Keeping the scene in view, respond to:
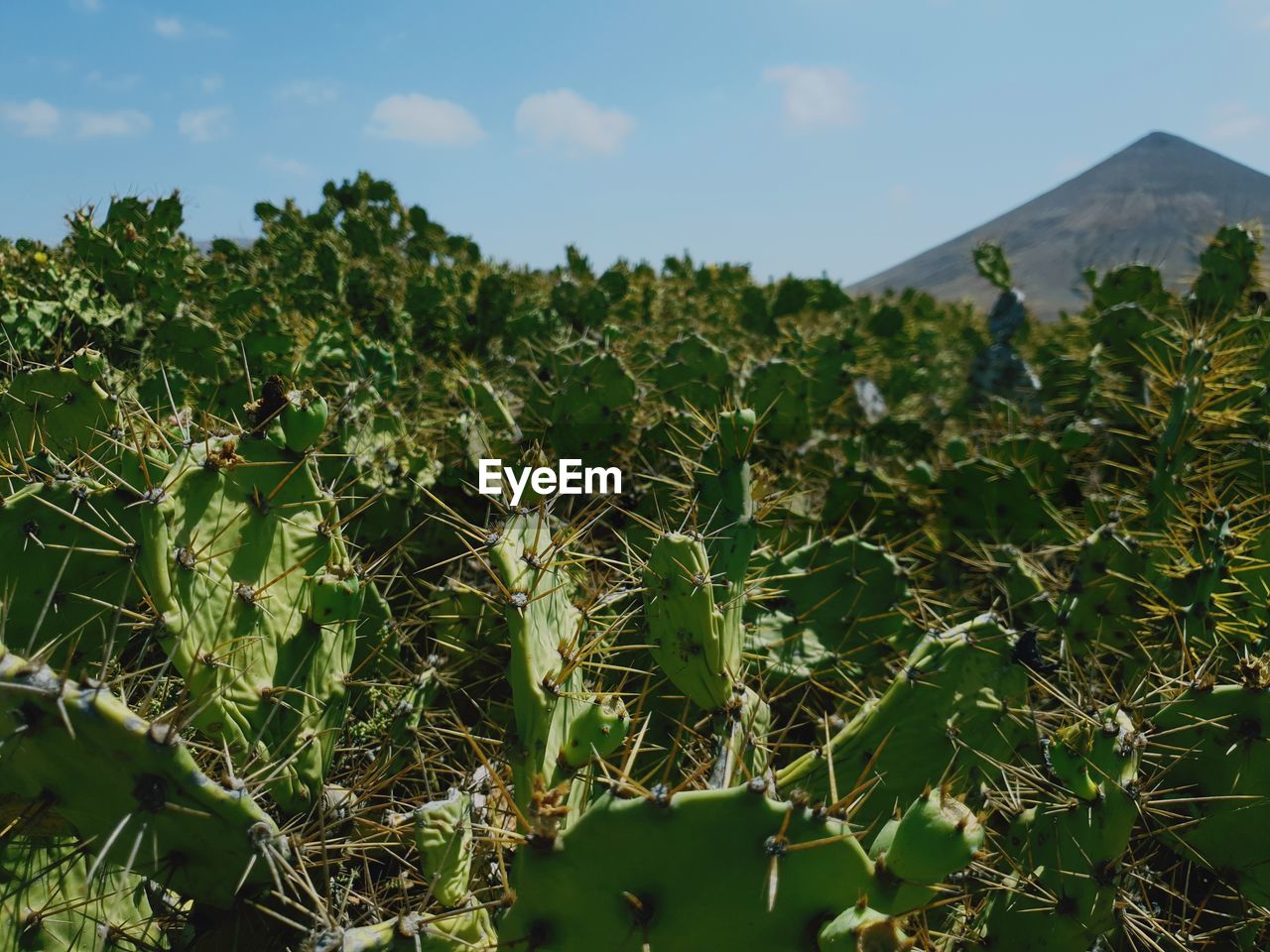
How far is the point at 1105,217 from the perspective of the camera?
43781mm

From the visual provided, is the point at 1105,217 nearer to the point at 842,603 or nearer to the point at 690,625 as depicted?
the point at 842,603

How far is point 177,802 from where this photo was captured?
3.97ft

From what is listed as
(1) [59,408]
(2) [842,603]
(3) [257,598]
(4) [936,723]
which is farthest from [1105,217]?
(3) [257,598]

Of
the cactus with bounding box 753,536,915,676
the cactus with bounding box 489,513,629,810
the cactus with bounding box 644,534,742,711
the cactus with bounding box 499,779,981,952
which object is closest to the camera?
the cactus with bounding box 499,779,981,952

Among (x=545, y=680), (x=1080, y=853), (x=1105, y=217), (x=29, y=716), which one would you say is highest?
(x=1105, y=217)

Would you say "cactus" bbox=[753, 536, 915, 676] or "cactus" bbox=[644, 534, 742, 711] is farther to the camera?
"cactus" bbox=[753, 536, 915, 676]

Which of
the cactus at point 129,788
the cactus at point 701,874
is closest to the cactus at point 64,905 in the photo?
the cactus at point 129,788

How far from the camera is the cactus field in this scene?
3.75 feet

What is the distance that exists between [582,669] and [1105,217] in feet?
169

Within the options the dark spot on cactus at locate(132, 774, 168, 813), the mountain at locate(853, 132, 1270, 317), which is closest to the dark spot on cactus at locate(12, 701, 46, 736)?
the dark spot on cactus at locate(132, 774, 168, 813)

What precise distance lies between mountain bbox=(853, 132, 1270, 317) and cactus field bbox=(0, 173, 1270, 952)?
33983 millimetres

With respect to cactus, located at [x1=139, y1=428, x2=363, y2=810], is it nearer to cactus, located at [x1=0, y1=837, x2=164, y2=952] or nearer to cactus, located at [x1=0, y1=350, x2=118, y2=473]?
cactus, located at [x1=0, y1=837, x2=164, y2=952]

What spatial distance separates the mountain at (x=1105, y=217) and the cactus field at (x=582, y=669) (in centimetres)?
3398

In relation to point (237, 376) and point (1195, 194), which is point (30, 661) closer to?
point (237, 376)
